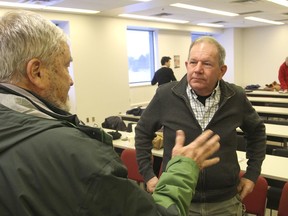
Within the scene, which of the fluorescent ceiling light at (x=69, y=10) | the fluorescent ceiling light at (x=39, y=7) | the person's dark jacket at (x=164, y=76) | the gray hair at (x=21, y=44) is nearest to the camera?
the gray hair at (x=21, y=44)

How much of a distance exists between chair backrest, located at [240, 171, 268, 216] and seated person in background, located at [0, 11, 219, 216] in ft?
4.18

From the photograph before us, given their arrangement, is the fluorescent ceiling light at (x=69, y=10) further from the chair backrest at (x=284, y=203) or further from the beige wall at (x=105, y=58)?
the chair backrest at (x=284, y=203)

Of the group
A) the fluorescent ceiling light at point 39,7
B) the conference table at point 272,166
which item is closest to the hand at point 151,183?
the conference table at point 272,166

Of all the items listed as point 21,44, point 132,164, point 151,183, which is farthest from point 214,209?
point 132,164

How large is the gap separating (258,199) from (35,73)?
5.69 feet

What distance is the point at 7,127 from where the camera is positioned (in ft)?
2.26

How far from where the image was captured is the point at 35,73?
82 centimetres

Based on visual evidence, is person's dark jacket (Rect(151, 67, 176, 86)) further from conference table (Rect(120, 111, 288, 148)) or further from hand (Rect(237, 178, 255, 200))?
hand (Rect(237, 178, 255, 200))

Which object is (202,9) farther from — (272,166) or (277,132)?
(272,166)

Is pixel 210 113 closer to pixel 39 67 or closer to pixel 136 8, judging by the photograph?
pixel 39 67

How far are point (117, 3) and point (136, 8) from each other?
0.87m

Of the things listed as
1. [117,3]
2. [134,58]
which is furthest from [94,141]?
[134,58]

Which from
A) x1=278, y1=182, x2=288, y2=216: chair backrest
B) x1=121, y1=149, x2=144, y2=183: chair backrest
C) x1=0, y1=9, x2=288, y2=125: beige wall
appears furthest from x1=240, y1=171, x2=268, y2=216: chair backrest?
x1=0, y1=9, x2=288, y2=125: beige wall

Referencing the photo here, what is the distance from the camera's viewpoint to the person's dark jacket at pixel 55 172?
0.65 meters
